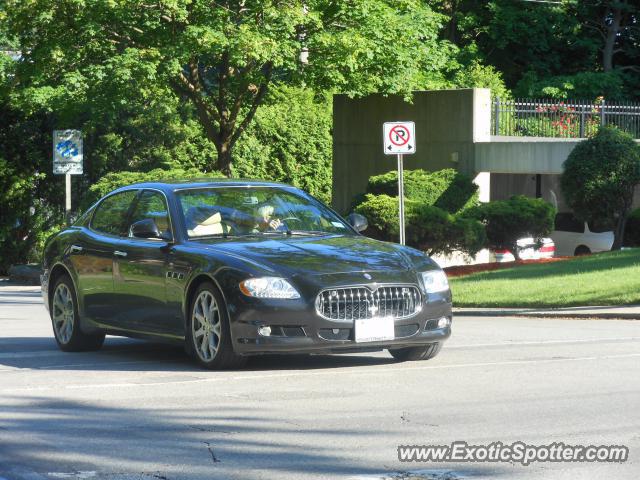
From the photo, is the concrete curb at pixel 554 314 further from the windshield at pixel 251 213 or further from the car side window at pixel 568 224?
the car side window at pixel 568 224

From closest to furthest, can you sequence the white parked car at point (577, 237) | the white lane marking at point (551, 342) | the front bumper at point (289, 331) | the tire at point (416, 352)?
the front bumper at point (289, 331), the tire at point (416, 352), the white lane marking at point (551, 342), the white parked car at point (577, 237)

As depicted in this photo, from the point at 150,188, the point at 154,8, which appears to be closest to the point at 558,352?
the point at 150,188

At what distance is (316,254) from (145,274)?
5.68 feet

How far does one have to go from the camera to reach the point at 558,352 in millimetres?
12695

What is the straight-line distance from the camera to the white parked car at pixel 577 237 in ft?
104

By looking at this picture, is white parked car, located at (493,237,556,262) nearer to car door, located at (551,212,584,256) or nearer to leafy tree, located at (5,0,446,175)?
Answer: car door, located at (551,212,584,256)

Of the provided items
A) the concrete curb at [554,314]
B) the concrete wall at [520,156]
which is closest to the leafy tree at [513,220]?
the concrete wall at [520,156]

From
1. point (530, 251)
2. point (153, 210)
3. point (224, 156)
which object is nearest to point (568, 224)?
point (530, 251)

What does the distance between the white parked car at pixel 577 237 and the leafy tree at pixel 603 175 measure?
4.31 metres

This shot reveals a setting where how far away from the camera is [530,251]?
29.7m

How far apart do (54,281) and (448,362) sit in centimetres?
429

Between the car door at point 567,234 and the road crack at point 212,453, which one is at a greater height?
the road crack at point 212,453

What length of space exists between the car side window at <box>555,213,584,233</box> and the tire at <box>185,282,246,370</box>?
22.3 meters

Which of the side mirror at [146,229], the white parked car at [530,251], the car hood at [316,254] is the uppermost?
the side mirror at [146,229]
